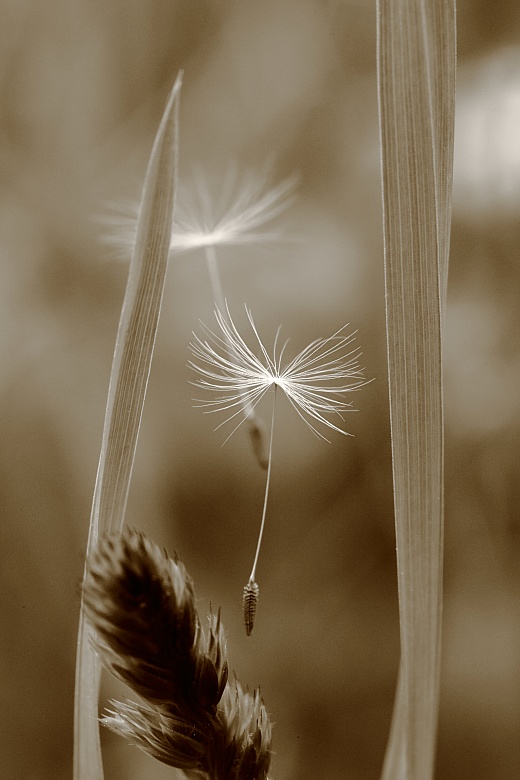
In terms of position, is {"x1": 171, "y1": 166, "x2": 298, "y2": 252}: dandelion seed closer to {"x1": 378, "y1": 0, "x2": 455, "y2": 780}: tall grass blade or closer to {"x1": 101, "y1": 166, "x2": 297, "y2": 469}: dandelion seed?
{"x1": 101, "y1": 166, "x2": 297, "y2": 469}: dandelion seed

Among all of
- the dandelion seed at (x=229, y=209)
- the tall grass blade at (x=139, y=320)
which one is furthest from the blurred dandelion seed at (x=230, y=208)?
the tall grass blade at (x=139, y=320)

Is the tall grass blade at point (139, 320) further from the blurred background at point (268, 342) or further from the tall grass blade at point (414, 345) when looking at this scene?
the blurred background at point (268, 342)

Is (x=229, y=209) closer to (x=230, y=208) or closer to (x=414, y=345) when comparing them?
(x=230, y=208)

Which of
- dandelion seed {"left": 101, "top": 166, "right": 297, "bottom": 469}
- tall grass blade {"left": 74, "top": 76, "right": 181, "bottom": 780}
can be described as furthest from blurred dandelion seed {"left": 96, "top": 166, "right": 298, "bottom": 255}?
tall grass blade {"left": 74, "top": 76, "right": 181, "bottom": 780}

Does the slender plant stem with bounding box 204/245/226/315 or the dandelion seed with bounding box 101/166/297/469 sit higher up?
the dandelion seed with bounding box 101/166/297/469

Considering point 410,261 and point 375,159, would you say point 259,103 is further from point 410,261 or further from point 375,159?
point 410,261

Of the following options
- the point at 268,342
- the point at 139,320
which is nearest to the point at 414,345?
the point at 139,320

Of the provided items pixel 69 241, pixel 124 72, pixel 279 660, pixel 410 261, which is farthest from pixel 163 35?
pixel 279 660
